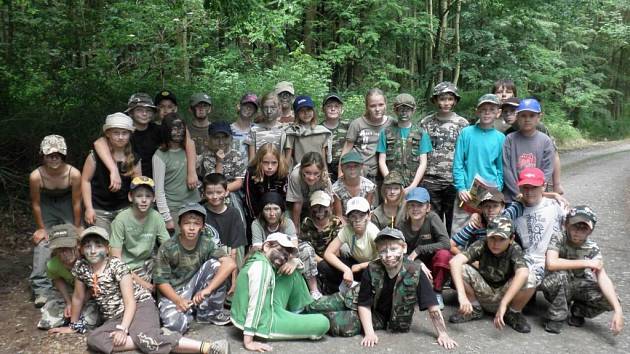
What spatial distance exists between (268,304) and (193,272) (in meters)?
0.86

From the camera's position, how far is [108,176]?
4961 millimetres

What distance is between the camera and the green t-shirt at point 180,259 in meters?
4.50

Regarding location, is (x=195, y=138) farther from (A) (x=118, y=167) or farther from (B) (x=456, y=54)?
(B) (x=456, y=54)

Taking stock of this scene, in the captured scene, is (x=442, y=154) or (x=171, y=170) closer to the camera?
(x=171, y=170)

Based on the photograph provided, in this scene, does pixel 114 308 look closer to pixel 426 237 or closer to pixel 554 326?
pixel 426 237

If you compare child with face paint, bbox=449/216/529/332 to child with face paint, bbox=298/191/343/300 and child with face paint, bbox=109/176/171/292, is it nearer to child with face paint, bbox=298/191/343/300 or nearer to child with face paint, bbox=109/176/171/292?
child with face paint, bbox=298/191/343/300

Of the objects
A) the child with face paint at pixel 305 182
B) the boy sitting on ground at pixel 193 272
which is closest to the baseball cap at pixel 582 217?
the child with face paint at pixel 305 182

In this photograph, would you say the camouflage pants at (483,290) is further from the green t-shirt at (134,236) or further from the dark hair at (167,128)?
the dark hair at (167,128)

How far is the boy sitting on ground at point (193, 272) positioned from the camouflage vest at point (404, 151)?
2.28 m

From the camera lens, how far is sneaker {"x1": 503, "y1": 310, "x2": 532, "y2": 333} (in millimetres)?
4402

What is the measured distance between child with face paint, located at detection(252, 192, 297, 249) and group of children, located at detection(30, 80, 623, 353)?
2 cm

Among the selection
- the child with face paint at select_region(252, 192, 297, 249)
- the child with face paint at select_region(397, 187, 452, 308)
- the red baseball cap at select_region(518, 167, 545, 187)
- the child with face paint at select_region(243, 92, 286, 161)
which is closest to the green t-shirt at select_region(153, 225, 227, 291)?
the child with face paint at select_region(252, 192, 297, 249)

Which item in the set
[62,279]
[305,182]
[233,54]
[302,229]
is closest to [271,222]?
[302,229]

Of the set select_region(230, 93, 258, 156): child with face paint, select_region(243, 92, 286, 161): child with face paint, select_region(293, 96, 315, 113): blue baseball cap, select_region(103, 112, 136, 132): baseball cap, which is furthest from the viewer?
select_region(230, 93, 258, 156): child with face paint
